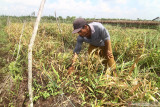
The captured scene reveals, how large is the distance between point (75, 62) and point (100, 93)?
0.68 m

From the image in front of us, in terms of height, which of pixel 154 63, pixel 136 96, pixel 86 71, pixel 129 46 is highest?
pixel 129 46

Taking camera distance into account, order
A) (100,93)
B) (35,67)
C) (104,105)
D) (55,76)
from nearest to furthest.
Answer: (104,105) → (100,93) → (55,76) → (35,67)

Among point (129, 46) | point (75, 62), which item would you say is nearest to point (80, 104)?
point (75, 62)

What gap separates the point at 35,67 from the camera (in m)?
2.16

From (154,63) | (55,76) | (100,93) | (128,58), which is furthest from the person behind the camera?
(128,58)

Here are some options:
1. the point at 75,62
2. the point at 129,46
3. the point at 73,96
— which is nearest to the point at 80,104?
the point at 73,96

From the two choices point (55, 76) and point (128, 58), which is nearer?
point (55, 76)

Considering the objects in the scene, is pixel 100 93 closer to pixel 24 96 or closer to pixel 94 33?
Answer: pixel 94 33

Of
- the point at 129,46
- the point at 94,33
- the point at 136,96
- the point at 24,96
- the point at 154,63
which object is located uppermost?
the point at 94,33

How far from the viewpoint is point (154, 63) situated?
202 centimetres

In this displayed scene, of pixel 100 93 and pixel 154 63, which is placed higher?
pixel 154 63

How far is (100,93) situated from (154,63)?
1304mm

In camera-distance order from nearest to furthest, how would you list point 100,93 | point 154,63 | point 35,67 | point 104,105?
point 104,105
point 100,93
point 154,63
point 35,67

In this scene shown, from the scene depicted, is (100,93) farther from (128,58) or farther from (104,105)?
(128,58)
